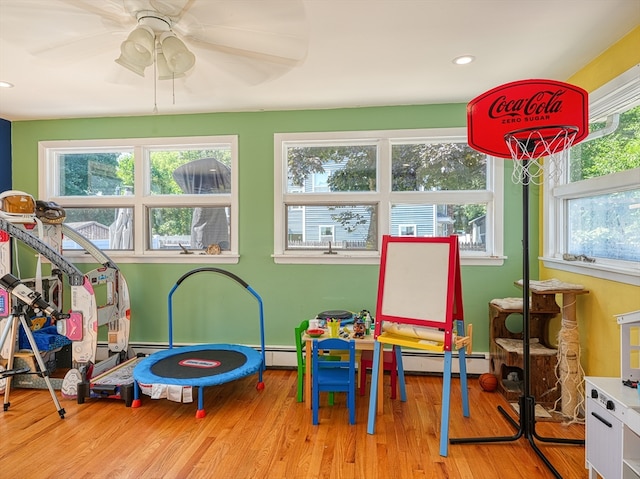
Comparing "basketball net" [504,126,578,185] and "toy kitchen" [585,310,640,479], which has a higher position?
"basketball net" [504,126,578,185]

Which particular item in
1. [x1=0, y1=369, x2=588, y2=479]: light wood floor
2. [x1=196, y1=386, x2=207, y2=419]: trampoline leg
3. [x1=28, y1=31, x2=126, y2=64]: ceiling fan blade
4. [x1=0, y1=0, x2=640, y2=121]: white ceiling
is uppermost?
[x1=0, y1=0, x2=640, y2=121]: white ceiling

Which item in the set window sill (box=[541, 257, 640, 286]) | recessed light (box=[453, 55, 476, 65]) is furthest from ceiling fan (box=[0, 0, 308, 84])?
window sill (box=[541, 257, 640, 286])

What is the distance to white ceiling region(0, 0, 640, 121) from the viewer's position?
6.44 ft

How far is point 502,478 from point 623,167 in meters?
2.00

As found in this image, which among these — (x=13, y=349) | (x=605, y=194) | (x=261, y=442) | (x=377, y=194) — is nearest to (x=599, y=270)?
(x=605, y=194)

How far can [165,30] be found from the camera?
1947 mm

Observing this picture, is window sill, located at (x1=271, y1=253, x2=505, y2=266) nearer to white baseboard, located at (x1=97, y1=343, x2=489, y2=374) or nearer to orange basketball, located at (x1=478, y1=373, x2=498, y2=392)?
white baseboard, located at (x1=97, y1=343, x2=489, y2=374)

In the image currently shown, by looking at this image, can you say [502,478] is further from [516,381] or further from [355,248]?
[355,248]

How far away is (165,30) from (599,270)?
299 cm

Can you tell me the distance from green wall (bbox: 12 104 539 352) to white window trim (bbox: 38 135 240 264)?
0.22ft

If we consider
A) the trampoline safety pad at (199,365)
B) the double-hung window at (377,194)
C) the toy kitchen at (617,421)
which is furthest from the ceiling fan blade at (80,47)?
the toy kitchen at (617,421)

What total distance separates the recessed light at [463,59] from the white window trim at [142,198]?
6.79 ft

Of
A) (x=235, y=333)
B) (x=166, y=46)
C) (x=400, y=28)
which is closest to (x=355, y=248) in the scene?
(x=235, y=333)

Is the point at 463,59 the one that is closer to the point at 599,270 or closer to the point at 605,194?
the point at 605,194
